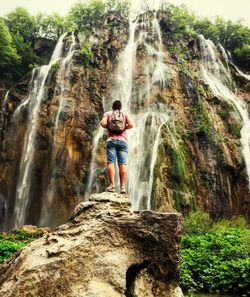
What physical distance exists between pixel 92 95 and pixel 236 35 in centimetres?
1725

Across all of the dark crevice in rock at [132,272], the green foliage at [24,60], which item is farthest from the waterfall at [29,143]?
the dark crevice in rock at [132,272]

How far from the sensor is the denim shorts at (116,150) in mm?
6828

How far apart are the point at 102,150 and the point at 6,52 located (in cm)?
1338

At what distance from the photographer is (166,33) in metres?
28.2

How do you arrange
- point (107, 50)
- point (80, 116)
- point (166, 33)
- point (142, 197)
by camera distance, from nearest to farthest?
1. point (142, 197)
2. point (80, 116)
3. point (107, 50)
4. point (166, 33)

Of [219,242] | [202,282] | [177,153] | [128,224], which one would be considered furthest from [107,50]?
[128,224]

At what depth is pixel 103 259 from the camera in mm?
5051

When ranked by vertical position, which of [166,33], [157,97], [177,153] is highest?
[166,33]

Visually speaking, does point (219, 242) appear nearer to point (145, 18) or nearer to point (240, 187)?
point (240, 187)

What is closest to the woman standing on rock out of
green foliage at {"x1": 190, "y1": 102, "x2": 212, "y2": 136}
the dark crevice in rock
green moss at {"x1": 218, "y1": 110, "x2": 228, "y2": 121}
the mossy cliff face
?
the dark crevice in rock

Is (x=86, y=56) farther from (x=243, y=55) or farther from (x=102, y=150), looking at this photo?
(x=243, y=55)

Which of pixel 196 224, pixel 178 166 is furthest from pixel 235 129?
pixel 196 224

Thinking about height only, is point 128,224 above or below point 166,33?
below

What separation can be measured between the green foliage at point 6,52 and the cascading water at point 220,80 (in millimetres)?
13276
